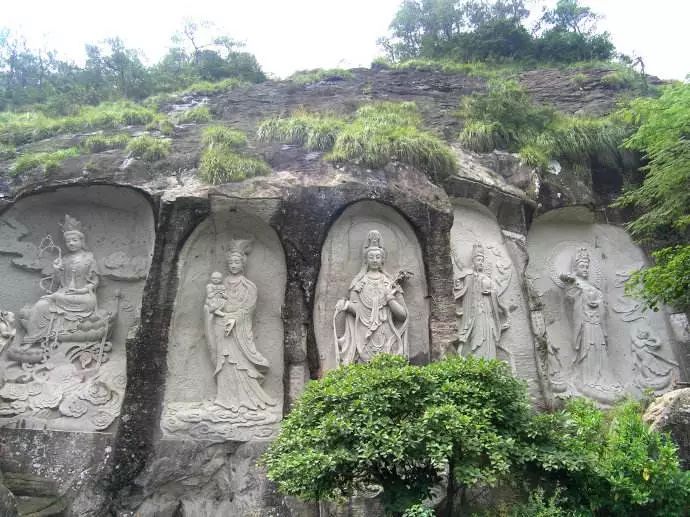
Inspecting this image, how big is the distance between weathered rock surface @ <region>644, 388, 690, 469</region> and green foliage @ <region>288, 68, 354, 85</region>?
465 inches

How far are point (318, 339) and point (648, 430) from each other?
15.3ft

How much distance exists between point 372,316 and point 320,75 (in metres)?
9.23

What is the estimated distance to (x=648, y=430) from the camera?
19.3 ft

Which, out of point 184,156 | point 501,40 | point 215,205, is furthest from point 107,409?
point 501,40

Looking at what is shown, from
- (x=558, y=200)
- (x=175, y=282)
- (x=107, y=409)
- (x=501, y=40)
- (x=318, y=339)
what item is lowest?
(x=107, y=409)

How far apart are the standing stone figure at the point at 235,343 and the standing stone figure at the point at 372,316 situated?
1.32 m

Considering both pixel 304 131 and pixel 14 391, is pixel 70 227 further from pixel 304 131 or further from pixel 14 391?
pixel 304 131

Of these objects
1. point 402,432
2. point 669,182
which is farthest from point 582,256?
point 402,432

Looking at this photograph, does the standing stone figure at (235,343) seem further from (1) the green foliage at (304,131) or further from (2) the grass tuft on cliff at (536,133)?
(2) the grass tuft on cliff at (536,133)

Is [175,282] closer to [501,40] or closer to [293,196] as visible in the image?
[293,196]

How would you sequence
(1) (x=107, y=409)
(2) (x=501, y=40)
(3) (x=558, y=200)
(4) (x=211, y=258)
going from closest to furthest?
(1) (x=107, y=409) → (4) (x=211, y=258) → (3) (x=558, y=200) → (2) (x=501, y=40)

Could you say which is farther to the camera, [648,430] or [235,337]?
[235,337]

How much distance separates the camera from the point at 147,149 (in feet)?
34.3

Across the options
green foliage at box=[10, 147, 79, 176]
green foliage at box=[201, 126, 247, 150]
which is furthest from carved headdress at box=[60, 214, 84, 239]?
green foliage at box=[201, 126, 247, 150]
